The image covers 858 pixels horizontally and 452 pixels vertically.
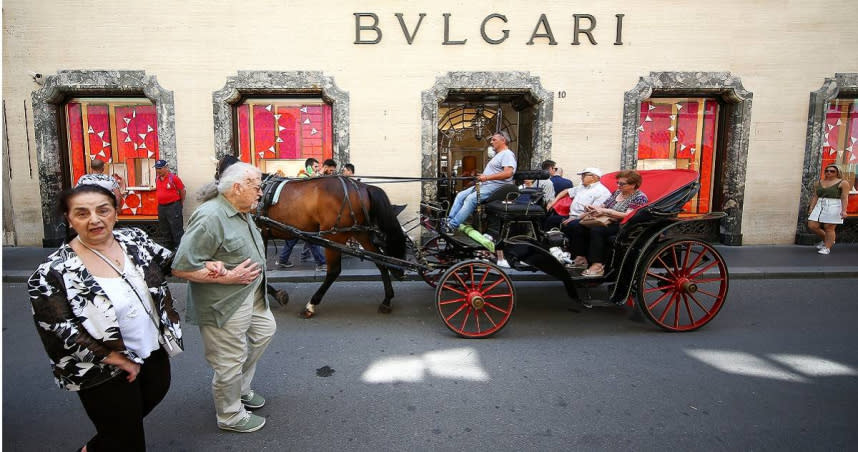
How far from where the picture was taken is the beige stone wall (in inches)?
332

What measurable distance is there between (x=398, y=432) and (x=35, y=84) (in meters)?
9.71

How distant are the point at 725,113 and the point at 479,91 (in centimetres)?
494

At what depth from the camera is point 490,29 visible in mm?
8672

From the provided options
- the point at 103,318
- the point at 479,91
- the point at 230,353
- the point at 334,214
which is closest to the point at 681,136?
the point at 479,91

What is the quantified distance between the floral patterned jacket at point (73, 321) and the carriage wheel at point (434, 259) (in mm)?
3300

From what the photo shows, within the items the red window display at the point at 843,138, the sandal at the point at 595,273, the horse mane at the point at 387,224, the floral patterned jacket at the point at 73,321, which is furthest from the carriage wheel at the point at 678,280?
the red window display at the point at 843,138

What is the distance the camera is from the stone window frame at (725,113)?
8.80 m

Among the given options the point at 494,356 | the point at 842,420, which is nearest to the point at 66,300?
the point at 494,356

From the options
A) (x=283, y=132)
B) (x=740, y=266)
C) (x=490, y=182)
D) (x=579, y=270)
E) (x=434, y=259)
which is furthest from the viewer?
(x=283, y=132)

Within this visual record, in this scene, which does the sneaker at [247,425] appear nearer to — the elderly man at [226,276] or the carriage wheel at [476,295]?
the elderly man at [226,276]

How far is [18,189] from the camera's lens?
344 inches

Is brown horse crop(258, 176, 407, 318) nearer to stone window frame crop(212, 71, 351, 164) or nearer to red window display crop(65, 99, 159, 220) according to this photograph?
stone window frame crop(212, 71, 351, 164)

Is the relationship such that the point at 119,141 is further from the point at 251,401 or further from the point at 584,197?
the point at 584,197

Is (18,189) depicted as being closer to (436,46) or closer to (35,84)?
(35,84)
